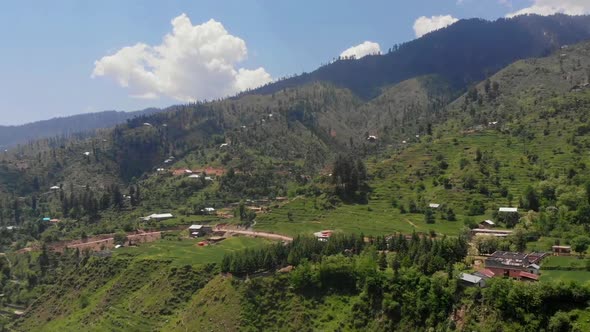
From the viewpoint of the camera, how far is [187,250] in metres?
105

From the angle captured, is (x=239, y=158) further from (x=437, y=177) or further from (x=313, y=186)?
(x=437, y=177)

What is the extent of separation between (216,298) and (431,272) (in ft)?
112

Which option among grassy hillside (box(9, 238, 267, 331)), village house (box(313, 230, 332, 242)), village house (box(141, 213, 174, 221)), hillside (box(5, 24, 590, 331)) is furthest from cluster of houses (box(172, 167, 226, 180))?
village house (box(313, 230, 332, 242))

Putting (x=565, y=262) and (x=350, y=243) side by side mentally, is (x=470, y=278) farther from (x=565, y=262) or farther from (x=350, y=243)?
(x=350, y=243)

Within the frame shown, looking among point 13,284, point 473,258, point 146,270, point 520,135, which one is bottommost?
point 13,284

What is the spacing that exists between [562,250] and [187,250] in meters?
67.3

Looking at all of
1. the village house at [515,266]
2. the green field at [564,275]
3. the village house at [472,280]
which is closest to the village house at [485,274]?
the village house at [515,266]

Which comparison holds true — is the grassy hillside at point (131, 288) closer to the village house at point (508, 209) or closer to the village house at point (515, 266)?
the village house at point (515, 266)

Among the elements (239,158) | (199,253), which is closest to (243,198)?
(239,158)

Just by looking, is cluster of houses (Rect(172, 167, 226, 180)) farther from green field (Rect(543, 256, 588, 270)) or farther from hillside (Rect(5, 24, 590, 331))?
green field (Rect(543, 256, 588, 270))

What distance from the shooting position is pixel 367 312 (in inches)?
2591

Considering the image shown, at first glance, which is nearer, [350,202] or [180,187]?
[350,202]

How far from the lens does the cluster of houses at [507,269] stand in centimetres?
5834

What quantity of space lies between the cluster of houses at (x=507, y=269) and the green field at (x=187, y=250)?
156ft
